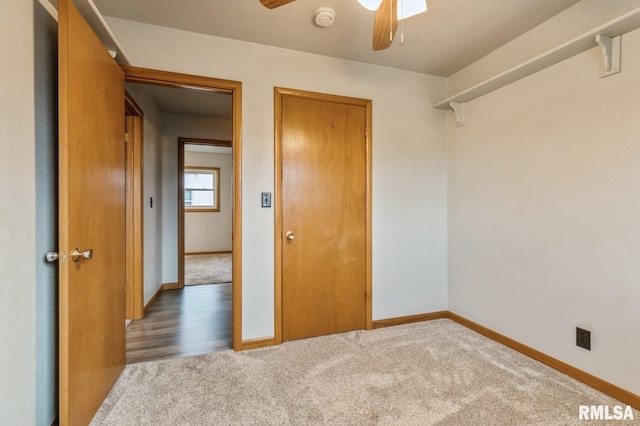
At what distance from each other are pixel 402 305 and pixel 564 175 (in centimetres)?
168

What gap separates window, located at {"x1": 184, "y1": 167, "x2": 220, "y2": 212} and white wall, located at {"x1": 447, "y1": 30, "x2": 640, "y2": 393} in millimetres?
5918

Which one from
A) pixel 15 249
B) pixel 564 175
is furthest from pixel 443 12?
pixel 15 249

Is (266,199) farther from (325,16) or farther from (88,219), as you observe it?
(325,16)

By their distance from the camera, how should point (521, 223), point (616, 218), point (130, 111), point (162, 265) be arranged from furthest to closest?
point (162, 265) < point (130, 111) < point (521, 223) < point (616, 218)

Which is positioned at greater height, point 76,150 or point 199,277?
point 76,150

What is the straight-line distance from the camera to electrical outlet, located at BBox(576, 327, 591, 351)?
6.16 ft

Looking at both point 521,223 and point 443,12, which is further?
point 521,223

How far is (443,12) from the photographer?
2006mm

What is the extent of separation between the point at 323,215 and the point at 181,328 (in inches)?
67.8

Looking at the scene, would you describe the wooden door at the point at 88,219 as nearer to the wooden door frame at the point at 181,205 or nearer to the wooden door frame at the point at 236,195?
the wooden door frame at the point at 236,195

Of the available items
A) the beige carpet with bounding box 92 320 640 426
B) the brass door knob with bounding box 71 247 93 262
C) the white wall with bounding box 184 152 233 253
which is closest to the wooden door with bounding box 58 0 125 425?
the brass door knob with bounding box 71 247 93 262

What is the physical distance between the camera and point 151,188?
3.55 meters

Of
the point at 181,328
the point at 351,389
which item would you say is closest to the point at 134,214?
the point at 181,328

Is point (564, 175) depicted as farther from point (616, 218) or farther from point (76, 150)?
point (76, 150)
